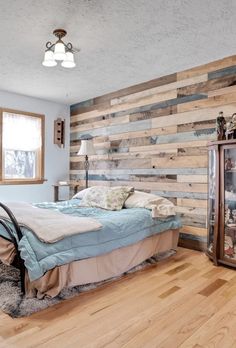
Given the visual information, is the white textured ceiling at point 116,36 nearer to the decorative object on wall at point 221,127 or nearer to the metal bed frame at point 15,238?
the decorative object on wall at point 221,127

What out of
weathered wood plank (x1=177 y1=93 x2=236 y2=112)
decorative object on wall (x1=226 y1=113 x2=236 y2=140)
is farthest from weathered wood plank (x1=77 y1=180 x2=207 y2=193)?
weathered wood plank (x1=177 y1=93 x2=236 y2=112)

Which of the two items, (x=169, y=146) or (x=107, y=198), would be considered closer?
(x=107, y=198)

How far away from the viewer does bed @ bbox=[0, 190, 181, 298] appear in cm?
206

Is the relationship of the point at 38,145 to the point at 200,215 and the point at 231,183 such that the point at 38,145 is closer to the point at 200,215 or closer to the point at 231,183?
the point at 200,215

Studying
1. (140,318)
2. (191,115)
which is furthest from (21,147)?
(140,318)

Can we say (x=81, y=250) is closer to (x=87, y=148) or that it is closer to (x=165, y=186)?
(x=165, y=186)

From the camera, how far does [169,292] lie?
92.1 inches

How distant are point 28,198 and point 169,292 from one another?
3331 mm

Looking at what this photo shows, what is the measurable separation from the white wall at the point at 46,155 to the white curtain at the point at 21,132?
0.52 feet

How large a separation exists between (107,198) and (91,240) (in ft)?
4.00

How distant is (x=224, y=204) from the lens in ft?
9.62

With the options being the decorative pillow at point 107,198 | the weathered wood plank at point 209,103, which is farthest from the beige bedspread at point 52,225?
the weathered wood plank at point 209,103

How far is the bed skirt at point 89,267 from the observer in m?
2.11

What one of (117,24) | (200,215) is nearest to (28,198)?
(200,215)
